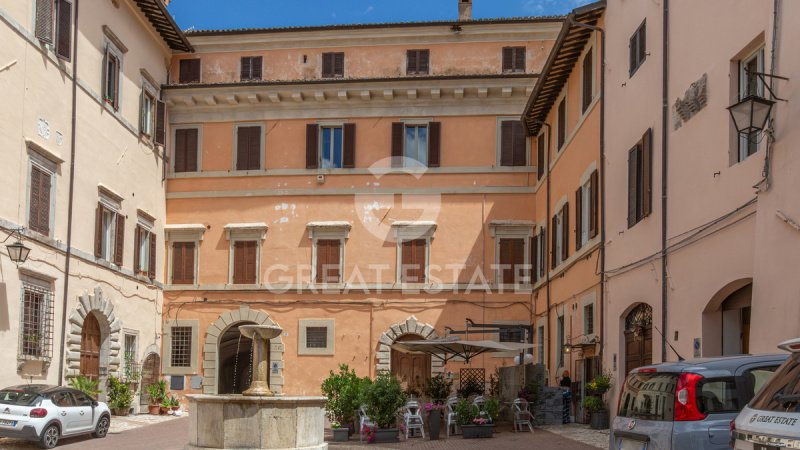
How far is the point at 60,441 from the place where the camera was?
20000mm

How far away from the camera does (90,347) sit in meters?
25.7

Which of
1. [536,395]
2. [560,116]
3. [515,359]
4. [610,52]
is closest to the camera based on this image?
[610,52]

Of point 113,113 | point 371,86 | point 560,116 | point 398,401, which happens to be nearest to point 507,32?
point 371,86

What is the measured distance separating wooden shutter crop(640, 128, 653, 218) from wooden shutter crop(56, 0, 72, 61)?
14521 millimetres

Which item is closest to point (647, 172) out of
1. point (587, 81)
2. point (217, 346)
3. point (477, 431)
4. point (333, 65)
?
point (587, 81)

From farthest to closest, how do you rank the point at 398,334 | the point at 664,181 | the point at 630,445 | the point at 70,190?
the point at 398,334 → the point at 70,190 → the point at 664,181 → the point at 630,445

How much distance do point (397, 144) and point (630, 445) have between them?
22902 millimetres

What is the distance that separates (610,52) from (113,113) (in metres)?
14.4

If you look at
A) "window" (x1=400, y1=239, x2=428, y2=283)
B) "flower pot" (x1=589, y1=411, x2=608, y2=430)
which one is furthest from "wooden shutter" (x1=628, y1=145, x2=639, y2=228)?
"window" (x1=400, y1=239, x2=428, y2=283)

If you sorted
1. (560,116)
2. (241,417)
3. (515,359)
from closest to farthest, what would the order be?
1. (241,417)
2. (560,116)
3. (515,359)

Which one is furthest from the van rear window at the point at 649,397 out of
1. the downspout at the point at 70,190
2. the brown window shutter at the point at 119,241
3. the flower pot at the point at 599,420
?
the brown window shutter at the point at 119,241

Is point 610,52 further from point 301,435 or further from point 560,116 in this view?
point 301,435

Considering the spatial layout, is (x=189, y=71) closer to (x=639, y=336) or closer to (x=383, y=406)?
(x=383, y=406)

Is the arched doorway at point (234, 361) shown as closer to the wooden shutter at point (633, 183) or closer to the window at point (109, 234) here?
the window at point (109, 234)
